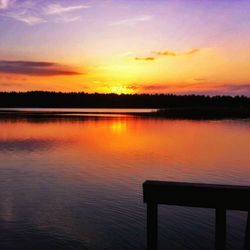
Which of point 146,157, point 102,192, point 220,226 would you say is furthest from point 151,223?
point 146,157

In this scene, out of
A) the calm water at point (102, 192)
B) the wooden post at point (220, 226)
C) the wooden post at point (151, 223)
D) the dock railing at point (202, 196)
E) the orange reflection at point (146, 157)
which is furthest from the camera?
the orange reflection at point (146, 157)

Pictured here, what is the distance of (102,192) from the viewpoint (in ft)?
61.4

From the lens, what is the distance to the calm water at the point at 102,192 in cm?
1241

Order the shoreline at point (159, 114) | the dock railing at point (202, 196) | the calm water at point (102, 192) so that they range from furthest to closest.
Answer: the shoreline at point (159, 114), the calm water at point (102, 192), the dock railing at point (202, 196)

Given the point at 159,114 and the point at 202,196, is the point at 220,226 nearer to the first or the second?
the point at 202,196

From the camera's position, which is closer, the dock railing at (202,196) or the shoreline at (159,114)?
the dock railing at (202,196)

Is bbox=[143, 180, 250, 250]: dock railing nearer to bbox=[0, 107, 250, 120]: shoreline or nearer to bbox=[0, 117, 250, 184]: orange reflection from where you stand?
bbox=[0, 117, 250, 184]: orange reflection

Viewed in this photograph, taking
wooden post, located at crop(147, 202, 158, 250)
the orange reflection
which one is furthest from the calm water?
wooden post, located at crop(147, 202, 158, 250)

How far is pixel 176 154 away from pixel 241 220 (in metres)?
19.1

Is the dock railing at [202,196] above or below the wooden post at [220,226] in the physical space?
above

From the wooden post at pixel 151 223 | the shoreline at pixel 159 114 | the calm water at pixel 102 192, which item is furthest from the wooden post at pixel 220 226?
the shoreline at pixel 159 114

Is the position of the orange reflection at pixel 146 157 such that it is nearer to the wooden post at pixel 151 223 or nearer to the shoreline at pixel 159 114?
the wooden post at pixel 151 223

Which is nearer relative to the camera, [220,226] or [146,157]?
[220,226]

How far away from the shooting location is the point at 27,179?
22250mm
